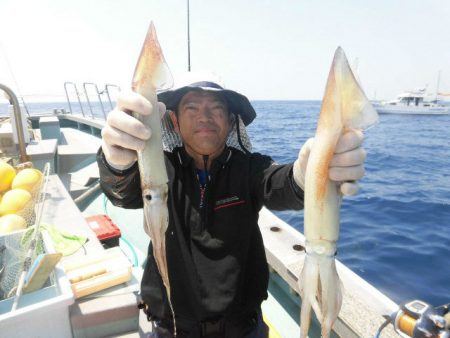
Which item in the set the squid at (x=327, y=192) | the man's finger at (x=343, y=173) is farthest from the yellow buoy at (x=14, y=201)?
the man's finger at (x=343, y=173)

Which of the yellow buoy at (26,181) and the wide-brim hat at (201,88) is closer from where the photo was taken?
the wide-brim hat at (201,88)

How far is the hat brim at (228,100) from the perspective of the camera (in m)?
2.57

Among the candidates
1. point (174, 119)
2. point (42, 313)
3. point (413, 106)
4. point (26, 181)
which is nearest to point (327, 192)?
point (174, 119)

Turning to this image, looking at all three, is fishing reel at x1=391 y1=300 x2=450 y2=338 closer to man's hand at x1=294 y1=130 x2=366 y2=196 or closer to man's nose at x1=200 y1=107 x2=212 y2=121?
man's hand at x1=294 y1=130 x2=366 y2=196

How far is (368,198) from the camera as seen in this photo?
432 inches

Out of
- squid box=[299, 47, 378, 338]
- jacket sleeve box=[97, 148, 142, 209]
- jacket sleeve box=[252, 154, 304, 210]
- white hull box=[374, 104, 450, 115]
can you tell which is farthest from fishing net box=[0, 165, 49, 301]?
white hull box=[374, 104, 450, 115]

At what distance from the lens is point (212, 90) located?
8.23 feet

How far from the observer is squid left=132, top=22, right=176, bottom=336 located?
147cm

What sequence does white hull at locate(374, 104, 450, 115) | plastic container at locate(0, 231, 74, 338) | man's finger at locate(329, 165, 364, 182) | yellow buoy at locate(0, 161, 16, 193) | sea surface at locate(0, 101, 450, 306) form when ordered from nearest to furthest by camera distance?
man's finger at locate(329, 165, 364, 182)
plastic container at locate(0, 231, 74, 338)
yellow buoy at locate(0, 161, 16, 193)
sea surface at locate(0, 101, 450, 306)
white hull at locate(374, 104, 450, 115)

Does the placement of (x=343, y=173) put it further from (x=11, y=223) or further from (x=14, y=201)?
(x=14, y=201)

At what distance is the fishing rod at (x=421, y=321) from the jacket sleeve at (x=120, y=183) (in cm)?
202

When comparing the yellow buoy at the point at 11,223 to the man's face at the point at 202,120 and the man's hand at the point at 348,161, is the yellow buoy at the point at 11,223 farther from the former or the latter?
the man's hand at the point at 348,161

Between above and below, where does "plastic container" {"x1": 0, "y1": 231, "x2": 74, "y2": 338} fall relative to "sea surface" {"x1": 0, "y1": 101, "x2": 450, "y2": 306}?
above

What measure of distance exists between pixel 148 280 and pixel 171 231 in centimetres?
46
